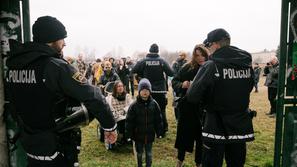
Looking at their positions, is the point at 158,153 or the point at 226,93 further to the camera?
the point at 158,153

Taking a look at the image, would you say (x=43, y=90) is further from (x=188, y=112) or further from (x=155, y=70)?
(x=155, y=70)

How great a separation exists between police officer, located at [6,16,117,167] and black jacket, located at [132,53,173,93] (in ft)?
15.2

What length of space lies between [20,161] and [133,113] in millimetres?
1993

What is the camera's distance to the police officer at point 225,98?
11.4 feet

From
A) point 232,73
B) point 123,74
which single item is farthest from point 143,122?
point 123,74

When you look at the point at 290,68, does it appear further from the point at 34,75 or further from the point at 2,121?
the point at 2,121

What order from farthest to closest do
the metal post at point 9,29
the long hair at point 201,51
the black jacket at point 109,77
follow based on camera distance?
the black jacket at point 109,77 → the long hair at point 201,51 → the metal post at point 9,29

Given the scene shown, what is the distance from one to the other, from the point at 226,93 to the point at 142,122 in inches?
79.3

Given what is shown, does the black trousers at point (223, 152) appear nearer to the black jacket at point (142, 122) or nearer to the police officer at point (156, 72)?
the black jacket at point (142, 122)

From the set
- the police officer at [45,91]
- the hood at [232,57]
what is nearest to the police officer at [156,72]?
the hood at [232,57]

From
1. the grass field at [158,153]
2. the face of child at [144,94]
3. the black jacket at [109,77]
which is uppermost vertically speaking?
the face of child at [144,94]

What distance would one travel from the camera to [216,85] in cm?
348

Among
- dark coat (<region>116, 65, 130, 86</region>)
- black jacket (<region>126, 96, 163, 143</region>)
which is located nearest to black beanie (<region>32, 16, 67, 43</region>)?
black jacket (<region>126, 96, 163, 143</region>)

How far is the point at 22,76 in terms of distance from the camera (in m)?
2.75
